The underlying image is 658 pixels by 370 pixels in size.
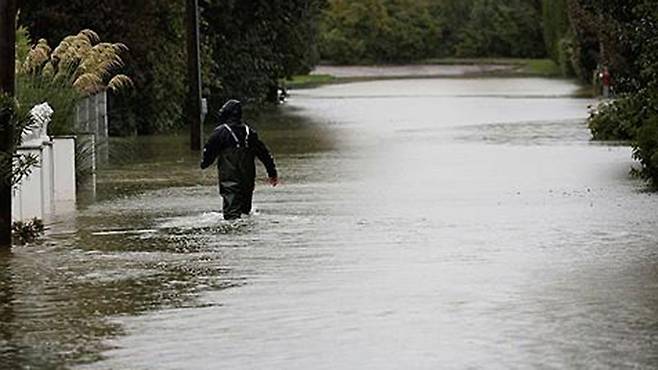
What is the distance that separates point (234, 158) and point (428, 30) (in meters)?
99.7

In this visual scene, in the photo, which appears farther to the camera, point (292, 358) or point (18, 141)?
point (18, 141)

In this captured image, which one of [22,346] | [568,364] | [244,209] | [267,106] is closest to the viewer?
[568,364]

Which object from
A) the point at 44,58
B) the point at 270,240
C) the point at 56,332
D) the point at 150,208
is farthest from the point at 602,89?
the point at 56,332

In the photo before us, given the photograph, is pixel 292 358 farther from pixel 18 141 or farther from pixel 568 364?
pixel 18 141

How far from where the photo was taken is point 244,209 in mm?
20203

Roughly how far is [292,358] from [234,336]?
946mm

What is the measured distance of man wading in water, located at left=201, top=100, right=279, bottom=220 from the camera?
65.8ft

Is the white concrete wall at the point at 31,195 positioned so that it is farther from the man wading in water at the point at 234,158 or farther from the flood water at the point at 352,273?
the man wading in water at the point at 234,158

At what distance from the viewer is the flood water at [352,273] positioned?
1118 cm

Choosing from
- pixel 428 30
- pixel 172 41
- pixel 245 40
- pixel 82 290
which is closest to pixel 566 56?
pixel 428 30

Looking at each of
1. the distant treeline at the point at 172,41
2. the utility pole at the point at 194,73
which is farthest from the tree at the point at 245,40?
the utility pole at the point at 194,73

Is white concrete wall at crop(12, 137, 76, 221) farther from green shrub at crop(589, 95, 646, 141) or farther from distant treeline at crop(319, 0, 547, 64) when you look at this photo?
distant treeline at crop(319, 0, 547, 64)

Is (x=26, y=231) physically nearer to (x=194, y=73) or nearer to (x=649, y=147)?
(x=649, y=147)

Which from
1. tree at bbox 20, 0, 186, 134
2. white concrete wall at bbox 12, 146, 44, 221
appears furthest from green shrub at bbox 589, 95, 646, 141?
white concrete wall at bbox 12, 146, 44, 221
